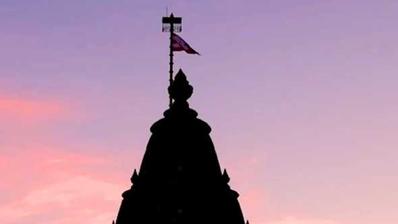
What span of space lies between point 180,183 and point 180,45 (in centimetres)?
1298

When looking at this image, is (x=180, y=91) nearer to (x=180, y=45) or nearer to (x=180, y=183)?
(x=180, y=183)

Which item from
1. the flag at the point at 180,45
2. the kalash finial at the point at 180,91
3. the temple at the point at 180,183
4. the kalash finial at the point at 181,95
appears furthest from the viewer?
the flag at the point at 180,45

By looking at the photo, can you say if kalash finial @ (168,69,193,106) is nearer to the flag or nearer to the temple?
the temple

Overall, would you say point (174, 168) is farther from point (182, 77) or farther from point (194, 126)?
point (182, 77)

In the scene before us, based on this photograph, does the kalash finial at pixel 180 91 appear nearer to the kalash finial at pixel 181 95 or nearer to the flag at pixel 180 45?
the kalash finial at pixel 181 95

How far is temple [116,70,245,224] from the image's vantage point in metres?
27.8

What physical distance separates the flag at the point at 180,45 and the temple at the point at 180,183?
1025cm

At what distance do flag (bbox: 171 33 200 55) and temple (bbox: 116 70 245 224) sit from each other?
10.2 metres

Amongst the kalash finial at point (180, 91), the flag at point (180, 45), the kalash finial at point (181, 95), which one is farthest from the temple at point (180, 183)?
the flag at point (180, 45)

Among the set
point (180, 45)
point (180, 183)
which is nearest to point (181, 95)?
point (180, 183)

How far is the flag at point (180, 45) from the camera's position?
3938 centimetres

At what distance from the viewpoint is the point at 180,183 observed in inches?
1105

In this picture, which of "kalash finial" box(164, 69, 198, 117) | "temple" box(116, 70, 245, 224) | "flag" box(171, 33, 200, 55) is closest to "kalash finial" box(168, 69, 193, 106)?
"kalash finial" box(164, 69, 198, 117)

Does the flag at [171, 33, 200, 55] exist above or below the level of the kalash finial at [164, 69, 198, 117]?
above
